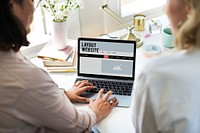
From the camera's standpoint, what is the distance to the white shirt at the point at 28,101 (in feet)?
3.30

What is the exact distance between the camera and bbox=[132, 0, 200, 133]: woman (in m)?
0.85

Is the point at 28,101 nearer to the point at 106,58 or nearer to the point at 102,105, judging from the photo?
the point at 102,105

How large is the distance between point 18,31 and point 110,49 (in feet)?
1.95

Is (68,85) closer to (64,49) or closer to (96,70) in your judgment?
(96,70)

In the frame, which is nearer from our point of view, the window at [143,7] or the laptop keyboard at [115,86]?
the laptop keyboard at [115,86]

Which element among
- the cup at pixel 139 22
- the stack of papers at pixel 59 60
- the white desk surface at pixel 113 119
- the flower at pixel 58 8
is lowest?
the white desk surface at pixel 113 119

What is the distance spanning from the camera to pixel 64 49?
174cm

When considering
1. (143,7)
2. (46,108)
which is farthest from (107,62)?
(143,7)

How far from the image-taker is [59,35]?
1.70m

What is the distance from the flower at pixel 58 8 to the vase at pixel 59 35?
0.03m

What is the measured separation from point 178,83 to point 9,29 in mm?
526

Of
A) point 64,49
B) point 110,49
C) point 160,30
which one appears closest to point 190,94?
point 110,49

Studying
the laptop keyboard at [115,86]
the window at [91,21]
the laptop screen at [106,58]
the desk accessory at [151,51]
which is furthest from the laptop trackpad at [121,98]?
the window at [91,21]

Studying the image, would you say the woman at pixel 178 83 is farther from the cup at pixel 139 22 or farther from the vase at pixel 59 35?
the cup at pixel 139 22
